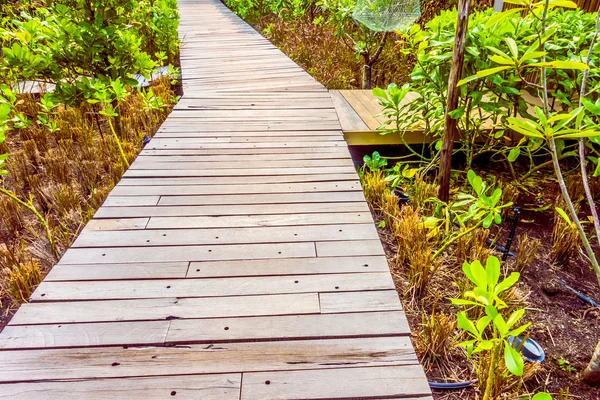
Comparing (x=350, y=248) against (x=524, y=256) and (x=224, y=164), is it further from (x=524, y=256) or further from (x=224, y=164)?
(x=224, y=164)

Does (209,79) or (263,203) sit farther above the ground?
(209,79)

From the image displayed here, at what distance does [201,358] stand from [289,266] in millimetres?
588

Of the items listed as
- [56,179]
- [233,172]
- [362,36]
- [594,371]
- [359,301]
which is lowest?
[594,371]

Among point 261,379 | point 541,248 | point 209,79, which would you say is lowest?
point 541,248

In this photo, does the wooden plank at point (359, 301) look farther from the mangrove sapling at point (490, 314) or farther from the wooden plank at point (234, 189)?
the wooden plank at point (234, 189)

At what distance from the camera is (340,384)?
127 cm

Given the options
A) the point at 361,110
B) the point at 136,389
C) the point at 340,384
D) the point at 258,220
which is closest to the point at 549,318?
the point at 340,384

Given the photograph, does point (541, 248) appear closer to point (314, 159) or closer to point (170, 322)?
point (314, 159)

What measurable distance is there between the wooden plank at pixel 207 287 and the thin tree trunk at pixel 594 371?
80cm

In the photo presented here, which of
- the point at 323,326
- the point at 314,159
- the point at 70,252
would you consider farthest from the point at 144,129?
the point at 323,326

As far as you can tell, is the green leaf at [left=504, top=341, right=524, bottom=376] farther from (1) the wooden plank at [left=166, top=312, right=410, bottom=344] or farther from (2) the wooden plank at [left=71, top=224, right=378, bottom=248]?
(2) the wooden plank at [left=71, top=224, right=378, bottom=248]

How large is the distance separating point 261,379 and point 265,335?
0.60 ft

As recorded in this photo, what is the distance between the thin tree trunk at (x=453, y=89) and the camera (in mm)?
2012

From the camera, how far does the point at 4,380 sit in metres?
1.28
